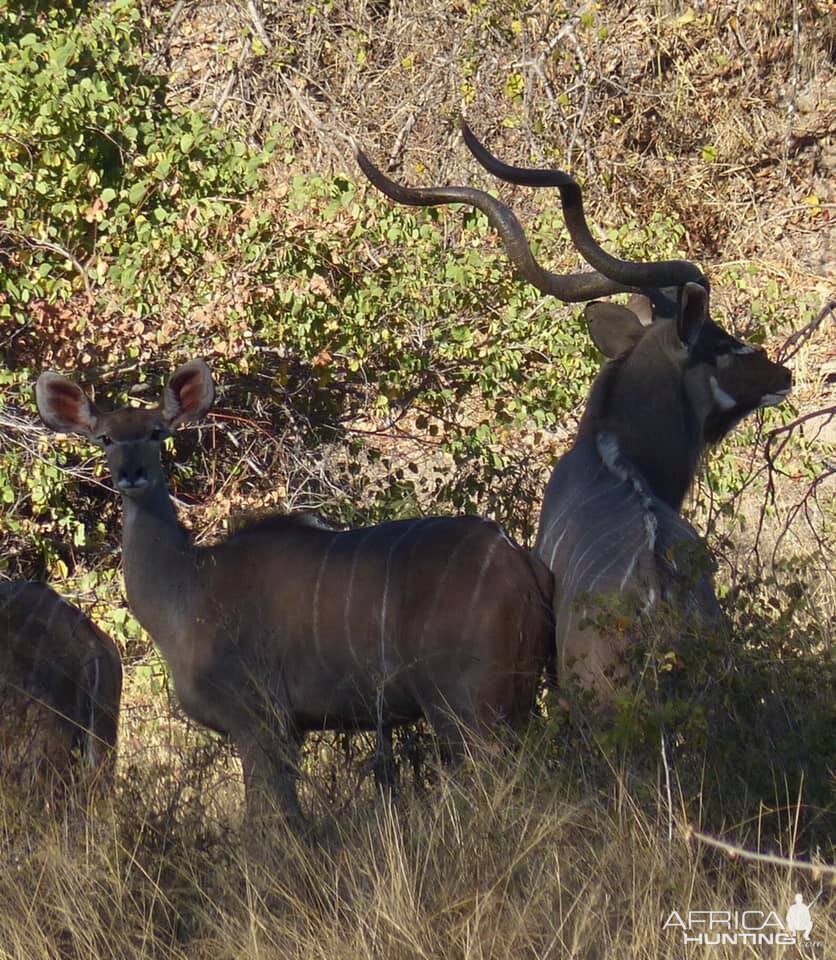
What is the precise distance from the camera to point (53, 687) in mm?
4426

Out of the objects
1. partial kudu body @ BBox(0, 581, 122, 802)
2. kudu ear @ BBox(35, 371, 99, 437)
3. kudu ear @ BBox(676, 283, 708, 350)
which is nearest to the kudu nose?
kudu ear @ BBox(35, 371, 99, 437)

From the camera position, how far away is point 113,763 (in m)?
4.02

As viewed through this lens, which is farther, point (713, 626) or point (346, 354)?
point (346, 354)

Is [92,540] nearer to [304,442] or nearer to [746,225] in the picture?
[304,442]

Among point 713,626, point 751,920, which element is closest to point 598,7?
point 713,626

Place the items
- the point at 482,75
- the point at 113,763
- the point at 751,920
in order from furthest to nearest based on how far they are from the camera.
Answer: the point at 482,75
the point at 113,763
the point at 751,920

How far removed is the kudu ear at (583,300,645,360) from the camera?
5312mm

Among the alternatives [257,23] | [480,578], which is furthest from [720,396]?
[257,23]

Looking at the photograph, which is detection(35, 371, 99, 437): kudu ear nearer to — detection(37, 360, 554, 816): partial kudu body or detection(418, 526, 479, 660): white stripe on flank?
detection(37, 360, 554, 816): partial kudu body

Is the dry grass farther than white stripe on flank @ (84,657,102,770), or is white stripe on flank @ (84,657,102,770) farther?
white stripe on flank @ (84,657,102,770)

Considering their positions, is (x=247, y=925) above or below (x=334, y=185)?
below

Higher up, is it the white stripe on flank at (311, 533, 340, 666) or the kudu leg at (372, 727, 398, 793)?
the white stripe on flank at (311, 533, 340, 666)

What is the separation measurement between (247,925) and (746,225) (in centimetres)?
814

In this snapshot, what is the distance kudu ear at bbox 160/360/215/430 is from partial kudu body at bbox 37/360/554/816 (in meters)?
0.12
